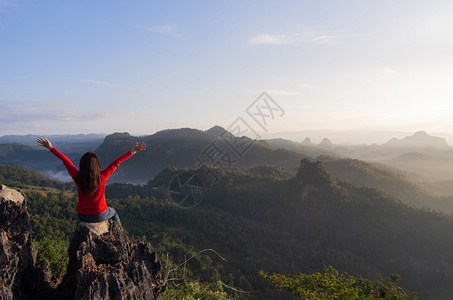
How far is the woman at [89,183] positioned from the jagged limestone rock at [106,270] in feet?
0.93

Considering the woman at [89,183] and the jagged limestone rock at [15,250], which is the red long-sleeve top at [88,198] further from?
the jagged limestone rock at [15,250]

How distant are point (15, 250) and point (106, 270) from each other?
140 centimetres

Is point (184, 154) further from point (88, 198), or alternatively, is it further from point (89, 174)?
point (89, 174)

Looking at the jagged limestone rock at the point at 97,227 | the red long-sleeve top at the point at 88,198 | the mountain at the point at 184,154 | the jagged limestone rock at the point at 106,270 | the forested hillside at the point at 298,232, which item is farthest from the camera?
the mountain at the point at 184,154

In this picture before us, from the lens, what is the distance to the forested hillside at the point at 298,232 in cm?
2498

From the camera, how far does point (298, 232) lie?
39031mm

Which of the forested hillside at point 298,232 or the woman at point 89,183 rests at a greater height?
the woman at point 89,183

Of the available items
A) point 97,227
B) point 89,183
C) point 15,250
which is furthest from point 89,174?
point 15,250

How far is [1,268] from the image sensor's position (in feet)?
12.5

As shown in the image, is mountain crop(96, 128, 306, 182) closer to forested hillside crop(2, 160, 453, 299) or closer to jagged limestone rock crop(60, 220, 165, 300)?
forested hillside crop(2, 160, 453, 299)

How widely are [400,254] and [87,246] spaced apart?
35699mm

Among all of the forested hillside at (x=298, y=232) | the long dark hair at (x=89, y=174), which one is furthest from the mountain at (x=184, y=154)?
the long dark hair at (x=89, y=174)

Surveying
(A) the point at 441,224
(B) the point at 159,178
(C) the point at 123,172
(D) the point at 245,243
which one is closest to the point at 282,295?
(D) the point at 245,243

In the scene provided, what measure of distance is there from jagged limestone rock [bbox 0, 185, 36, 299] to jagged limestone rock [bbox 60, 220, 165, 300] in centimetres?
55
